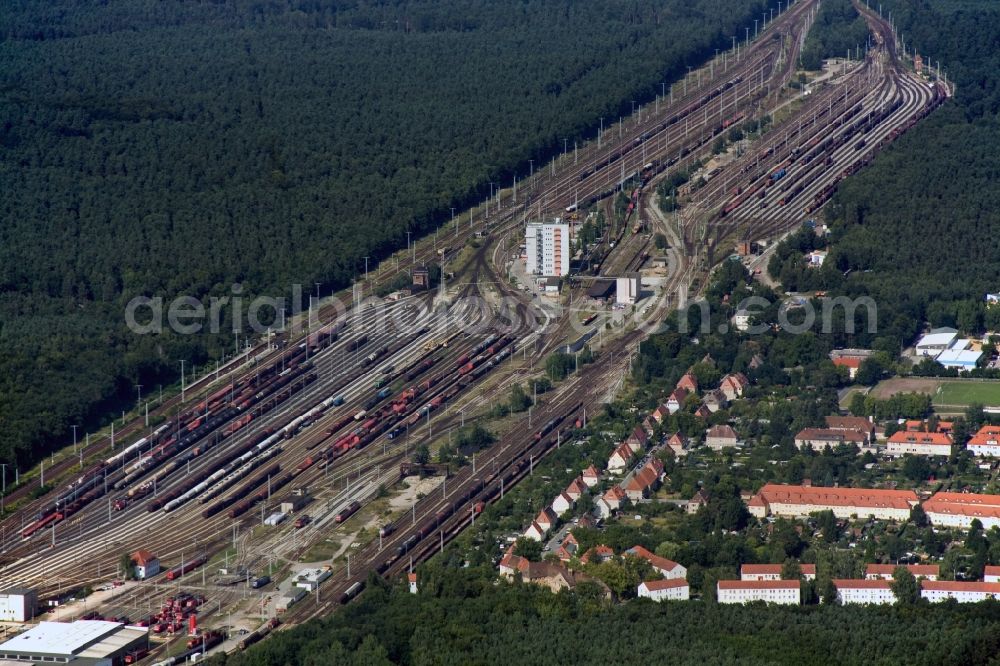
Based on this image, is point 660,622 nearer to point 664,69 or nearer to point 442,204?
point 442,204

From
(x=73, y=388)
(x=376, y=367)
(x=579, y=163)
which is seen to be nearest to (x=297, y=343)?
(x=376, y=367)

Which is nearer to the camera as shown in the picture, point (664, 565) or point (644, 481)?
point (664, 565)

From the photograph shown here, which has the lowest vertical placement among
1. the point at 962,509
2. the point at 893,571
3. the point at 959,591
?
the point at 962,509

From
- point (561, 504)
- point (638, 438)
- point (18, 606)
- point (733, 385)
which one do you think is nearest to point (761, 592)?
point (561, 504)

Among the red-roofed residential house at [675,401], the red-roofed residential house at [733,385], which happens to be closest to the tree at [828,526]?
the red-roofed residential house at [675,401]

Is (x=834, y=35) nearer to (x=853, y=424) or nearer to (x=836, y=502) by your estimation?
(x=853, y=424)

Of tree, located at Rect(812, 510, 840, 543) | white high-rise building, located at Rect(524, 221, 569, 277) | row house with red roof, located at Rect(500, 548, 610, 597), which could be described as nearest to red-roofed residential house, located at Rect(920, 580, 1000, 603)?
tree, located at Rect(812, 510, 840, 543)
